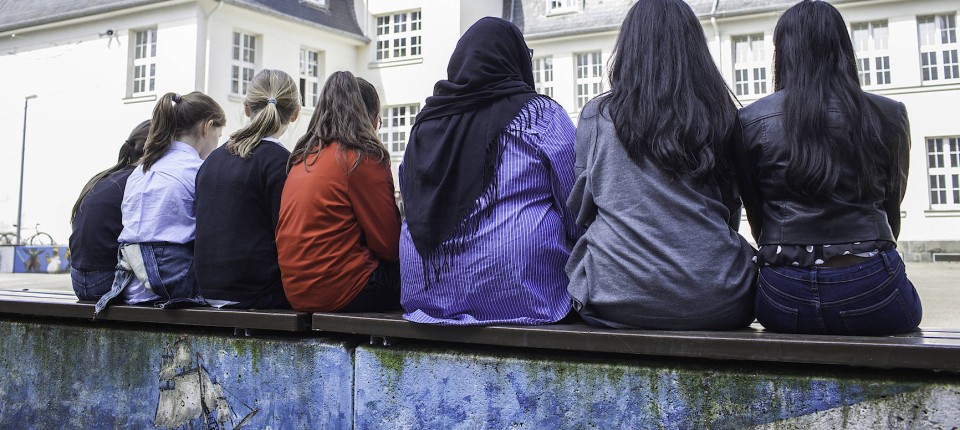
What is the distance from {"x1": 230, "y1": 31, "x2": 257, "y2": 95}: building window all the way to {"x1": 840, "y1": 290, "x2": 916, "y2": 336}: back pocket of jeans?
84.3 feet

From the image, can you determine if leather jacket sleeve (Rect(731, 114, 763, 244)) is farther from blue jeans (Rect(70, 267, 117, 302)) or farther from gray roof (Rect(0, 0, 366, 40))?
gray roof (Rect(0, 0, 366, 40))

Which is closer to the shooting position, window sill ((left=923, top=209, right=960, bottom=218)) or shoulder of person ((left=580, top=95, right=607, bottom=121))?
shoulder of person ((left=580, top=95, right=607, bottom=121))

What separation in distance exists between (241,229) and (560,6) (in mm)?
26831

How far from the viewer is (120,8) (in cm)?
2648

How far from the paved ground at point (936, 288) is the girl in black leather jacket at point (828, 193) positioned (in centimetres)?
501

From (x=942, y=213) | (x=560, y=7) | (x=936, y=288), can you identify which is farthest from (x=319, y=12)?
(x=936, y=288)

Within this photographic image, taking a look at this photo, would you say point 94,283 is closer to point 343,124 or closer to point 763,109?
point 343,124

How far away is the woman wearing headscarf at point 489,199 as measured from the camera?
329cm

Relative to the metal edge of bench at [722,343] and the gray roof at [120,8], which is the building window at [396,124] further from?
the metal edge of bench at [722,343]

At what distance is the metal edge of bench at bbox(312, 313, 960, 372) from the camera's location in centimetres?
251

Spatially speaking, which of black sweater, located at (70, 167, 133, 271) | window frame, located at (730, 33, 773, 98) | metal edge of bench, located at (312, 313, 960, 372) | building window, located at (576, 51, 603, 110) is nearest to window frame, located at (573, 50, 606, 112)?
building window, located at (576, 51, 603, 110)

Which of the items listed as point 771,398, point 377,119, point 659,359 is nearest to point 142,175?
point 377,119

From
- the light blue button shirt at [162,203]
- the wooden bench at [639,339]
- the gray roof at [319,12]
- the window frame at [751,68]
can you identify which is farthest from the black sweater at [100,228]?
the window frame at [751,68]

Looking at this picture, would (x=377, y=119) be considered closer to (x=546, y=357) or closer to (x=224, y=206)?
(x=224, y=206)
